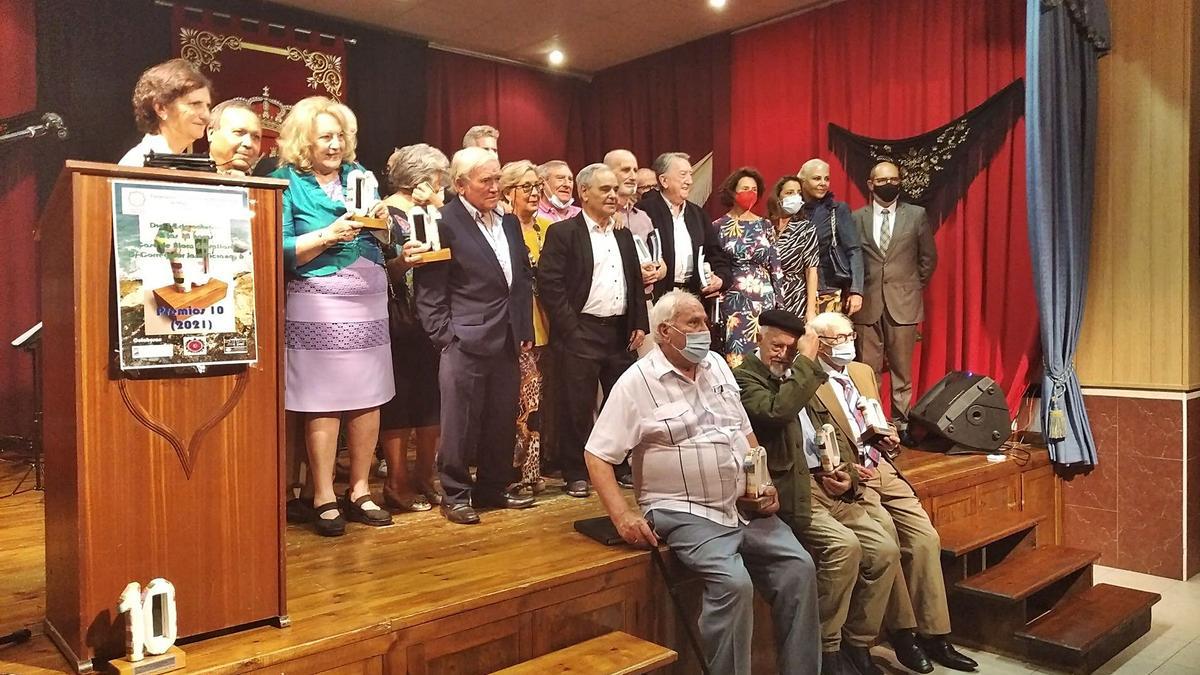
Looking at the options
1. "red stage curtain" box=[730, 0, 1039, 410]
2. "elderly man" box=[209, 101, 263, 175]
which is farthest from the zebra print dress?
"elderly man" box=[209, 101, 263, 175]

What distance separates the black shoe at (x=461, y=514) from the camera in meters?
3.10

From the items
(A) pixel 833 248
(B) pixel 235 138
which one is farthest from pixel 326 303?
(A) pixel 833 248

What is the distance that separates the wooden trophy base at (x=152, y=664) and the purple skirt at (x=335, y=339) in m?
0.99

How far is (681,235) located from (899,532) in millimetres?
1611

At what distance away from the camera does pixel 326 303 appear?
2711 millimetres

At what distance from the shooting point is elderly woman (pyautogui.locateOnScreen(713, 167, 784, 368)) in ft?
13.9

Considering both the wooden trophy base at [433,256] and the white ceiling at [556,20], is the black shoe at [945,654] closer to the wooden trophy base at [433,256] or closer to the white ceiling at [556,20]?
the wooden trophy base at [433,256]

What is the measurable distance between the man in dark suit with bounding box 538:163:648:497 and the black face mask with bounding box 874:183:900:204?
203cm

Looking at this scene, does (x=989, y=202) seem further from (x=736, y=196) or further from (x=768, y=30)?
(x=768, y=30)

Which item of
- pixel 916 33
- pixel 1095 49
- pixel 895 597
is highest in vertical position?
pixel 916 33

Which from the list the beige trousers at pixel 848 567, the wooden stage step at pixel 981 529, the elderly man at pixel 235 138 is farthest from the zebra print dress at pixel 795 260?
the elderly man at pixel 235 138

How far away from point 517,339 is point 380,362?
576 mm

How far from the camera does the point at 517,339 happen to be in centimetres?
328

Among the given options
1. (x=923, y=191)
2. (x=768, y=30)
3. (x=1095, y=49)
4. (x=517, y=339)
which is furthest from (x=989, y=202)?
(x=517, y=339)
